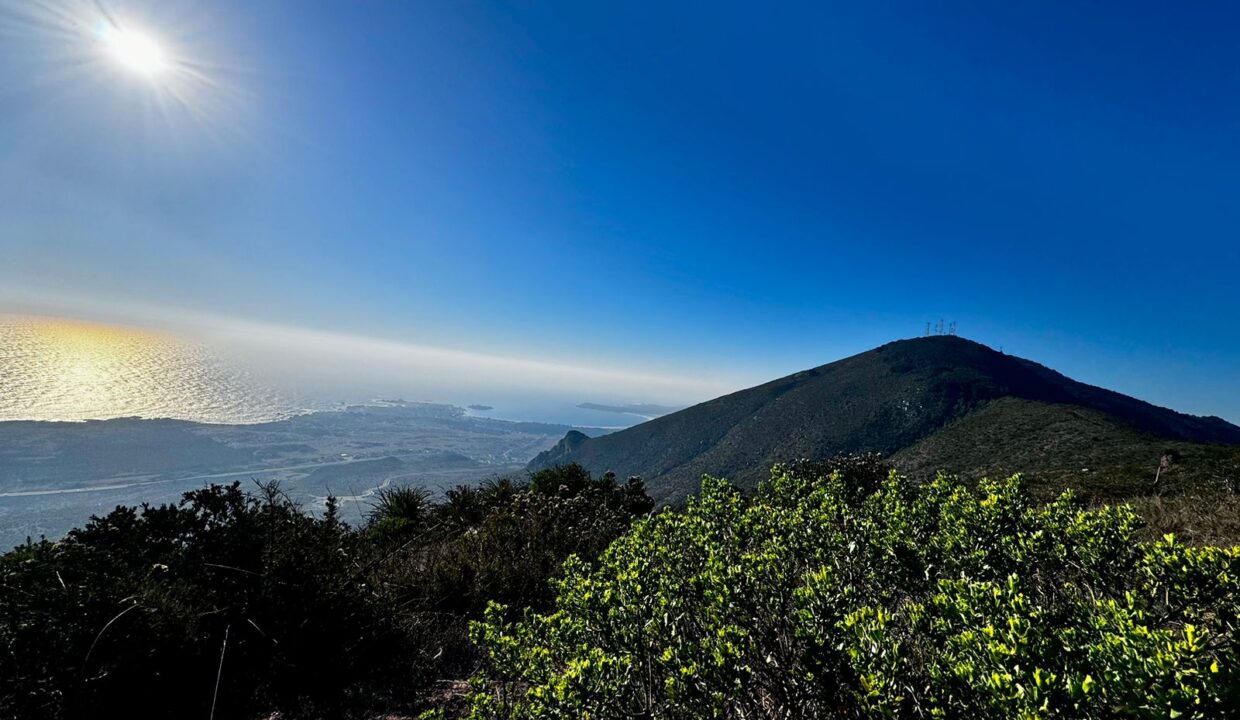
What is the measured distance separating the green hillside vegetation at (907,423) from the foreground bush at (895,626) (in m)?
33.3

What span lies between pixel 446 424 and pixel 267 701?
189m

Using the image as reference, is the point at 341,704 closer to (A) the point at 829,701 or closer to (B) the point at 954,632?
(A) the point at 829,701

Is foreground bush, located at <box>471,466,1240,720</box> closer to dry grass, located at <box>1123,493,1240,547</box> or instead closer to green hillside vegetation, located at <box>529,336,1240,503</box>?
dry grass, located at <box>1123,493,1240,547</box>

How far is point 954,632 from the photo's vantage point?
1.89 metres

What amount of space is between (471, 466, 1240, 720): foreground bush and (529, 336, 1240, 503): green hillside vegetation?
3333cm

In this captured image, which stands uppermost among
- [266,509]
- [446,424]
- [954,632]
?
[954,632]

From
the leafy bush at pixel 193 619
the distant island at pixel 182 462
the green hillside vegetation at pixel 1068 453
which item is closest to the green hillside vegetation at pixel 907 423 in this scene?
the green hillside vegetation at pixel 1068 453

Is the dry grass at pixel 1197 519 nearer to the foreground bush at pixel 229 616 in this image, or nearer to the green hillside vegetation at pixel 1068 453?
the green hillside vegetation at pixel 1068 453

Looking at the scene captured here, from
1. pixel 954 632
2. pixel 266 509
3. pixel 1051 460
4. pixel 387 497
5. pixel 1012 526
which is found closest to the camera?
pixel 954 632

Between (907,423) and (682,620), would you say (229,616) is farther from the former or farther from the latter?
(907,423)

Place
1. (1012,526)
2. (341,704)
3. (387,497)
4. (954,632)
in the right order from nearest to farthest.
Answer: (954,632) → (1012,526) → (341,704) → (387,497)

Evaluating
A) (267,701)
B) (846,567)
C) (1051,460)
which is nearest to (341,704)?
(267,701)

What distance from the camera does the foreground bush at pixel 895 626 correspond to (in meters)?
1.39

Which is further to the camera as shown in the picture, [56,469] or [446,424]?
[446,424]
